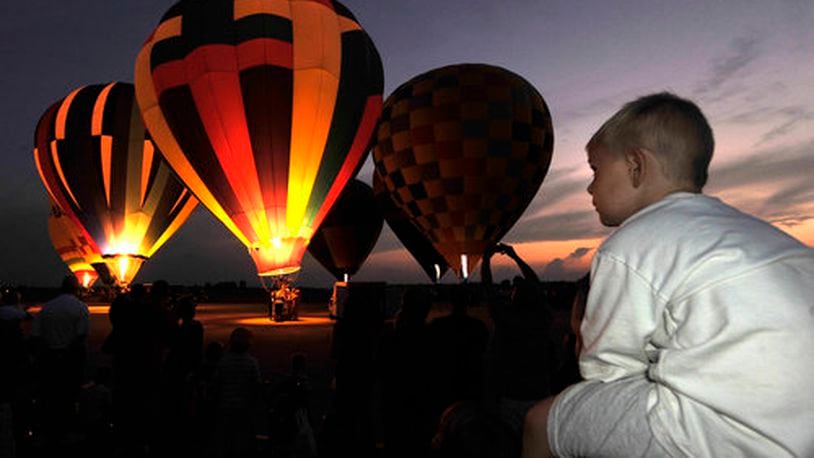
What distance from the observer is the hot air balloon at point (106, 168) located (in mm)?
24844

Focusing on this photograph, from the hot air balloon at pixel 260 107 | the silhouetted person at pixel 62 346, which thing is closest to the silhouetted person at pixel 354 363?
the silhouetted person at pixel 62 346

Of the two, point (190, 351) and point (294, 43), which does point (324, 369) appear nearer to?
point (190, 351)

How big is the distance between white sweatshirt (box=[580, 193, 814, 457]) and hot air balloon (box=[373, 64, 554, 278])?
20480mm

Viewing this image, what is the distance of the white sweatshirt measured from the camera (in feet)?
2.77

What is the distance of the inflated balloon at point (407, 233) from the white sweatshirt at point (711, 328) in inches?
1123

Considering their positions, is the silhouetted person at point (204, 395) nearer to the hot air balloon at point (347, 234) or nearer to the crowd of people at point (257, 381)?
the crowd of people at point (257, 381)

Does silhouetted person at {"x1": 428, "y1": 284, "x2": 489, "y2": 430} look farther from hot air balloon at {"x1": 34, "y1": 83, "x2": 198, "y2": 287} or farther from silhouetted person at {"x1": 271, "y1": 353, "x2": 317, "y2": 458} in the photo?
hot air balloon at {"x1": 34, "y1": 83, "x2": 198, "y2": 287}

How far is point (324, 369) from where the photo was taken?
32.4ft

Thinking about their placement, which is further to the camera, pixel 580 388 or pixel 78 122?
pixel 78 122

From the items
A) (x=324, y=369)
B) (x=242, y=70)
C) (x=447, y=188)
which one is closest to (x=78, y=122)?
(x=242, y=70)

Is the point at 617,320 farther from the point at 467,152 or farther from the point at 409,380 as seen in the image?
the point at 467,152

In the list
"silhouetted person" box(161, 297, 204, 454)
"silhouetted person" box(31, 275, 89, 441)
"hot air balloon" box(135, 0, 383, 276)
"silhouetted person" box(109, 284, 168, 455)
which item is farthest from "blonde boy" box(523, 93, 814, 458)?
"hot air balloon" box(135, 0, 383, 276)

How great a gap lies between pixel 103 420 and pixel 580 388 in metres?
5.61

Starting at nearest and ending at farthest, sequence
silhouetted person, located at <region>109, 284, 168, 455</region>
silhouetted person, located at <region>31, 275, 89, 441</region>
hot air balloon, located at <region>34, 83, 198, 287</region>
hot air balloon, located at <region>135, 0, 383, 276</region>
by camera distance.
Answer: silhouetted person, located at <region>109, 284, 168, 455</region> → silhouetted person, located at <region>31, 275, 89, 441</region> → hot air balloon, located at <region>135, 0, 383, 276</region> → hot air balloon, located at <region>34, 83, 198, 287</region>
